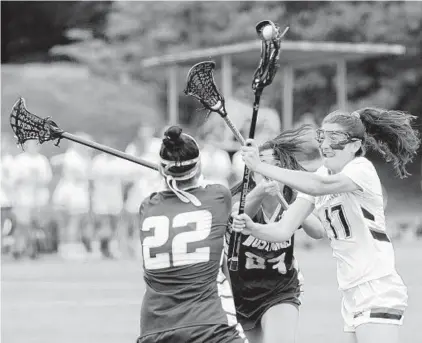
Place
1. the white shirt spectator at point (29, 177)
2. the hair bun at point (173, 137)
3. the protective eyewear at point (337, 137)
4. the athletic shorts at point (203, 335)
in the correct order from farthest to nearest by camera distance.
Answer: the white shirt spectator at point (29, 177) → the protective eyewear at point (337, 137) → the hair bun at point (173, 137) → the athletic shorts at point (203, 335)

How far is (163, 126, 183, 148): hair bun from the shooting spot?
5.38 meters

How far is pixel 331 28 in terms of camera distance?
29.9 metres

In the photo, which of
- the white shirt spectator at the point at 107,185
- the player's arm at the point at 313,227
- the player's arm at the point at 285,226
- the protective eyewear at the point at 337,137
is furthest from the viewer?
the white shirt spectator at the point at 107,185

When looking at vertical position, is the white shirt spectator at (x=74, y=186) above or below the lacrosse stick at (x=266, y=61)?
below

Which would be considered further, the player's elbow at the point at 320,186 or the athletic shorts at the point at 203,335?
the player's elbow at the point at 320,186

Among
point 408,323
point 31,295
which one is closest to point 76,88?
point 31,295

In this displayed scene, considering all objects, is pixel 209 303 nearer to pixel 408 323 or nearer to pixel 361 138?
pixel 361 138

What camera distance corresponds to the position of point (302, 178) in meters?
5.63

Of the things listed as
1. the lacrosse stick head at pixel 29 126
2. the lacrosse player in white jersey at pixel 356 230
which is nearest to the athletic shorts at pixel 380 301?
the lacrosse player in white jersey at pixel 356 230

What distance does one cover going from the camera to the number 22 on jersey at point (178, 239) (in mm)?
5281

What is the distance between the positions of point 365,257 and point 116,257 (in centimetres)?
1136

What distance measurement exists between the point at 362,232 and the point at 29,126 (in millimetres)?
1894

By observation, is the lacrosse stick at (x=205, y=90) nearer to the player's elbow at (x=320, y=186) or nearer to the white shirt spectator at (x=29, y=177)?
the player's elbow at (x=320, y=186)

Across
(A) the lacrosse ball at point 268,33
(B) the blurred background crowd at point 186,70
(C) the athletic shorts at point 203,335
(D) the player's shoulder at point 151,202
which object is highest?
(B) the blurred background crowd at point 186,70
